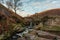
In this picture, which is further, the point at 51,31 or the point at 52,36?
the point at 51,31

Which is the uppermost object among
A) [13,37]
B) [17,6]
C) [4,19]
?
[17,6]

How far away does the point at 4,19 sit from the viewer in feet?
123

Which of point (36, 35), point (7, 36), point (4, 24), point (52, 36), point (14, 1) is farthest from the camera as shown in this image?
point (14, 1)

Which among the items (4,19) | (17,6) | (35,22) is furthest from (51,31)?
(17,6)

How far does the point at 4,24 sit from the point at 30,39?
1153 cm

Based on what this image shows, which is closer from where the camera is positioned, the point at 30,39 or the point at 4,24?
the point at 30,39

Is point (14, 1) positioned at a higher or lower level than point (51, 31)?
higher

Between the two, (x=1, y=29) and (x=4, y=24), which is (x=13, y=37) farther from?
(x=4, y=24)

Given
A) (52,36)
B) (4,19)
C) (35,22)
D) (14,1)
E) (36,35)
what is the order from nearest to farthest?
(52,36)
(36,35)
(4,19)
(35,22)
(14,1)

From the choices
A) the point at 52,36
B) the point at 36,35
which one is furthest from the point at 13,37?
the point at 52,36

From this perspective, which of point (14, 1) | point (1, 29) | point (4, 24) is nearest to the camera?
point (1, 29)

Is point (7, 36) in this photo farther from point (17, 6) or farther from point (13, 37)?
point (17, 6)

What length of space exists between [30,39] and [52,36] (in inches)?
114

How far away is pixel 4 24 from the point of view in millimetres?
34844
